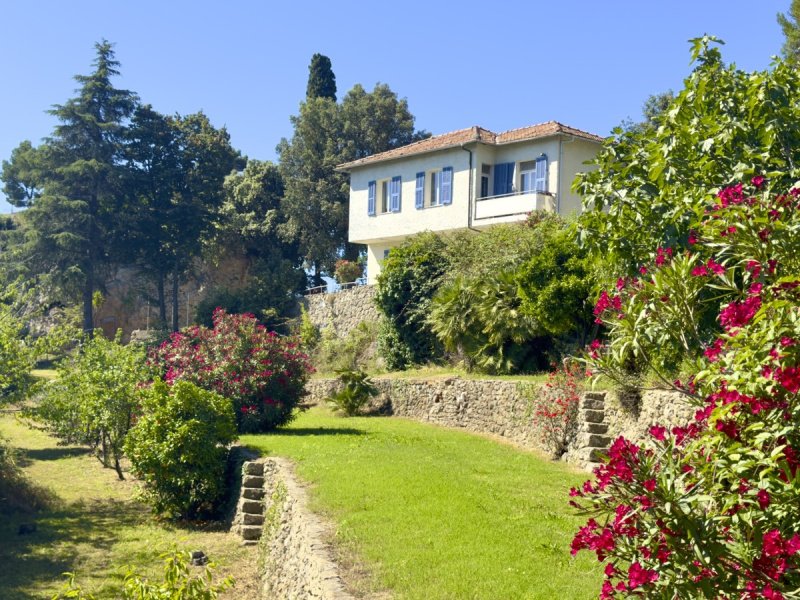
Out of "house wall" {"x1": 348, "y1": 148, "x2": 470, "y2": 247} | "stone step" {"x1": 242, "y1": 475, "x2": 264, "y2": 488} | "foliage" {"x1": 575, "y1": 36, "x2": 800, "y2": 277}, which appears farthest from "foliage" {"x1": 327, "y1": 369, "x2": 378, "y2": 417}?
"foliage" {"x1": 575, "y1": 36, "x2": 800, "y2": 277}

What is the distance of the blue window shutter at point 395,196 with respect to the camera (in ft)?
129

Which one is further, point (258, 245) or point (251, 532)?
point (258, 245)

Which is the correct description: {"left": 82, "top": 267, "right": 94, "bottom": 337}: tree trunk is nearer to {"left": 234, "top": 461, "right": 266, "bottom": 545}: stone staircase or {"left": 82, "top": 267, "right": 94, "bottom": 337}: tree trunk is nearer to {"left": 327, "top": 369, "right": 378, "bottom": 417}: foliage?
{"left": 327, "top": 369, "right": 378, "bottom": 417}: foliage

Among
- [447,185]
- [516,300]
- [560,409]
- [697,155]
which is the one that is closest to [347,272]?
[447,185]

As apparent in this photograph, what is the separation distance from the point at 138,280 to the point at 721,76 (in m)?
49.6

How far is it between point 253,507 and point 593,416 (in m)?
6.95

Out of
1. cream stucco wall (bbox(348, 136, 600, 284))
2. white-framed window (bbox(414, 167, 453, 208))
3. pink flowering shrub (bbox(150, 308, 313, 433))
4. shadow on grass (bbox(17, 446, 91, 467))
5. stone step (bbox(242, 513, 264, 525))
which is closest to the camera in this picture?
stone step (bbox(242, 513, 264, 525))

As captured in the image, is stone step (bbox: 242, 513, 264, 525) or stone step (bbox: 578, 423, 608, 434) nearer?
stone step (bbox: 242, 513, 264, 525)

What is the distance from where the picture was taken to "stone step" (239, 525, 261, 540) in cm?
1638

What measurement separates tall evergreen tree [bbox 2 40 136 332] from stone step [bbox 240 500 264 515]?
34432mm

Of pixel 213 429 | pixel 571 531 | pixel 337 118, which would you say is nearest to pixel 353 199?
pixel 337 118

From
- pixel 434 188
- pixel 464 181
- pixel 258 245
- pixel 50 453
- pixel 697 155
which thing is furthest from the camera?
pixel 258 245

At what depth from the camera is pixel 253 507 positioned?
54.6 ft

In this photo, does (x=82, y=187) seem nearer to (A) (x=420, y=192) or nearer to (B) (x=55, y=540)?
(A) (x=420, y=192)
